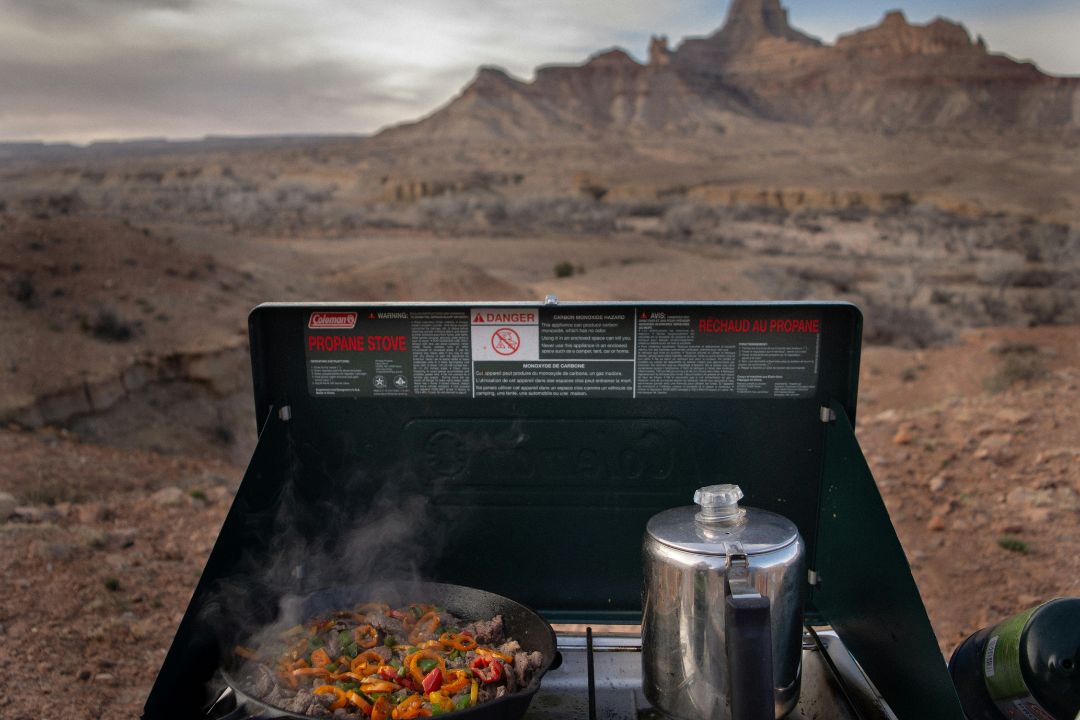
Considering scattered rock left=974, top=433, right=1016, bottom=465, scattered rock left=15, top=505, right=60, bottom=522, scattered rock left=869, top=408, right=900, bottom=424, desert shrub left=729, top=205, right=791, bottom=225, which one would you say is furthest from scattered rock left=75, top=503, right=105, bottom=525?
desert shrub left=729, top=205, right=791, bottom=225

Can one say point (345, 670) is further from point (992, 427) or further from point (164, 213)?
point (164, 213)

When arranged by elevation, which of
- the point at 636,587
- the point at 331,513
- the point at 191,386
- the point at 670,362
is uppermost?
the point at 670,362

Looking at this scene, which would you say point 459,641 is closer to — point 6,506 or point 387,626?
point 387,626

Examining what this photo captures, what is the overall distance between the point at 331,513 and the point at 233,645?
1.72 feet

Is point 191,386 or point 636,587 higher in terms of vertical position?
point 636,587

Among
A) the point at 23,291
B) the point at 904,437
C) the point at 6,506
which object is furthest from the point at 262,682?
the point at 23,291

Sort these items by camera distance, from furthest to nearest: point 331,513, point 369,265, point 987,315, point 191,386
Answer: point 369,265 < point 987,315 < point 191,386 < point 331,513

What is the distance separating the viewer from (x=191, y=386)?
1023 cm

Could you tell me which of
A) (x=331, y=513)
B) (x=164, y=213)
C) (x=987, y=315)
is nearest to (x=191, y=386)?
(x=331, y=513)

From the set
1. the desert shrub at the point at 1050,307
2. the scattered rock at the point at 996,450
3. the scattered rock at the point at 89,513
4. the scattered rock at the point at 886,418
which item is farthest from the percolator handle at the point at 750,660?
the desert shrub at the point at 1050,307

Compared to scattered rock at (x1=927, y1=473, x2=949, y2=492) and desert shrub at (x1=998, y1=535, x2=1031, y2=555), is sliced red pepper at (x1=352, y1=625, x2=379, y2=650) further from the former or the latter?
scattered rock at (x1=927, y1=473, x2=949, y2=492)

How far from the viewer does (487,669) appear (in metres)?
2.13

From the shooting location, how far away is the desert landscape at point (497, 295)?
200 inches

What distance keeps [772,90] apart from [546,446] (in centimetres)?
7939
